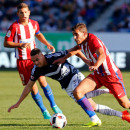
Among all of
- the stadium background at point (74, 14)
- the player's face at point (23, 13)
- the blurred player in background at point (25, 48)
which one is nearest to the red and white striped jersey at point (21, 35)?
the blurred player in background at point (25, 48)

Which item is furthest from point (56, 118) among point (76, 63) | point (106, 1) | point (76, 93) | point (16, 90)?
point (106, 1)

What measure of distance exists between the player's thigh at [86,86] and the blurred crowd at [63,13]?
1243cm

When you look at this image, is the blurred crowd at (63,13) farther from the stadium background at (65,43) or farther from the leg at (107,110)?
the leg at (107,110)

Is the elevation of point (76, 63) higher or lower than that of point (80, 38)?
lower

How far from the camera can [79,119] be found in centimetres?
738

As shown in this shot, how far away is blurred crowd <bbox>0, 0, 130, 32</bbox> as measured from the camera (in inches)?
760

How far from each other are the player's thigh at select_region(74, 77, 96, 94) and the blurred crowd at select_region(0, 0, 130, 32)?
40.8 feet

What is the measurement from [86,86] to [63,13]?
14107 mm

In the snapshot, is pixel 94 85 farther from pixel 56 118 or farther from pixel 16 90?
pixel 16 90

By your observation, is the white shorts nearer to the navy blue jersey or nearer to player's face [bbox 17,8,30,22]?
the navy blue jersey

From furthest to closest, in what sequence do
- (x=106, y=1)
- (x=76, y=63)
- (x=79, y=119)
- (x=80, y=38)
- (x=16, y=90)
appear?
(x=106, y=1), (x=76, y=63), (x=16, y=90), (x=79, y=119), (x=80, y=38)

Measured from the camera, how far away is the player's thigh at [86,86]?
6.44 m

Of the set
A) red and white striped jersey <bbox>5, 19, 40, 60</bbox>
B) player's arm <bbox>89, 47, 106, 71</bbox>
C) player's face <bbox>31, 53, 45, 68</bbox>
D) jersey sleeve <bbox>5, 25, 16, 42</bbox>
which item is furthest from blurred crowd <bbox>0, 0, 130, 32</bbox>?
player's arm <bbox>89, 47, 106, 71</bbox>

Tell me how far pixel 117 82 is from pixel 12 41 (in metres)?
2.21
